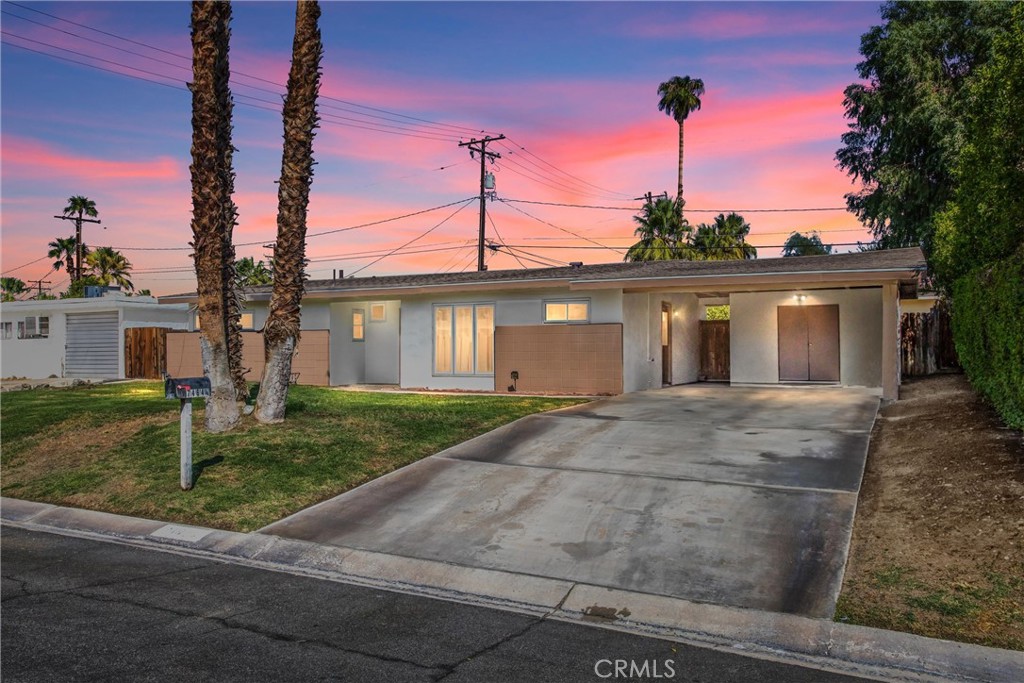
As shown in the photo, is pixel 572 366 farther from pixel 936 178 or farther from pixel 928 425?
pixel 936 178

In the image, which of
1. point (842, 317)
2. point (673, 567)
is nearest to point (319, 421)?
point (673, 567)

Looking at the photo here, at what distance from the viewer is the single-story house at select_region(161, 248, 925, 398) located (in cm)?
1833

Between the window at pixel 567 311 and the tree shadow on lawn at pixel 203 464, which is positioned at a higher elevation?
the window at pixel 567 311

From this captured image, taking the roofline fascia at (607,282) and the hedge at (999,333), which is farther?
the roofline fascia at (607,282)

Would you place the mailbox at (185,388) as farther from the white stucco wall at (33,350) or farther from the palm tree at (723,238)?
the palm tree at (723,238)

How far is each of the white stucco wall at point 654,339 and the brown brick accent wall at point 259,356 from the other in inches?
368

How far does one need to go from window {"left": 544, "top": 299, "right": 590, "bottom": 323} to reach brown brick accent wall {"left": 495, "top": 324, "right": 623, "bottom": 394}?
0.30 m

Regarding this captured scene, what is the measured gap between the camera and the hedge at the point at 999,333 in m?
8.75

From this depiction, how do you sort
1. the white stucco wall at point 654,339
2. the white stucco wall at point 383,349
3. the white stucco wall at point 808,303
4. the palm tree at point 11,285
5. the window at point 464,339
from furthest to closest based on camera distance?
the palm tree at point 11,285 < the white stucco wall at point 383,349 < the white stucco wall at point 808,303 < the window at point 464,339 < the white stucco wall at point 654,339

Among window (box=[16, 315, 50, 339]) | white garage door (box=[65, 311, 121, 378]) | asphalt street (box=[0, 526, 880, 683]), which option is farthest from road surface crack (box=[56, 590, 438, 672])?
window (box=[16, 315, 50, 339])

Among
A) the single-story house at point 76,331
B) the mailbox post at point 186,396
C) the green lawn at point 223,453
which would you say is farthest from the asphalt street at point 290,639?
the single-story house at point 76,331

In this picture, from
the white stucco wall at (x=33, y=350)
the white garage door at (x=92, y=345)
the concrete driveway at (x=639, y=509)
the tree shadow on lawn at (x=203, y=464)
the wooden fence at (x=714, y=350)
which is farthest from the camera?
the white stucco wall at (x=33, y=350)

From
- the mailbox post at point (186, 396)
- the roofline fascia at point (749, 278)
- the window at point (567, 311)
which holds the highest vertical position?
the roofline fascia at point (749, 278)

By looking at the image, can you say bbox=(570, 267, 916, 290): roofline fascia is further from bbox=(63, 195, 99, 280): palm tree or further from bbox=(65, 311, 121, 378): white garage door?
bbox=(63, 195, 99, 280): palm tree
